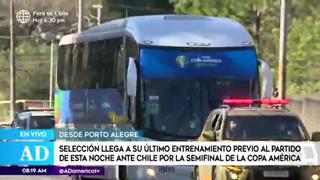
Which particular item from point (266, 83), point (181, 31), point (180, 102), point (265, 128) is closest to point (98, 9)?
point (181, 31)

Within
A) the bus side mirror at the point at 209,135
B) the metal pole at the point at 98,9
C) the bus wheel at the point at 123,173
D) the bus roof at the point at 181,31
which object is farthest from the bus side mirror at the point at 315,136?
the metal pole at the point at 98,9

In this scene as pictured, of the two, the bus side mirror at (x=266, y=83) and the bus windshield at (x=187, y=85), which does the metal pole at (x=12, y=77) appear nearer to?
the bus windshield at (x=187, y=85)

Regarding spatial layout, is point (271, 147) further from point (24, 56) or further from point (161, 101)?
point (24, 56)

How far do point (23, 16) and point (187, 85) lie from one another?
11.6 ft

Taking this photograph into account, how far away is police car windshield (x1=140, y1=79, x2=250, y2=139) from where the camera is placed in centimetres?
1619

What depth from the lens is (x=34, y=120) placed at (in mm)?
17141

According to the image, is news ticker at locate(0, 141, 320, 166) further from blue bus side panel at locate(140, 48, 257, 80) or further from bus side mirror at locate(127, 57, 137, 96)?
blue bus side panel at locate(140, 48, 257, 80)

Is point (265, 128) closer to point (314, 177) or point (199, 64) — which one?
point (314, 177)

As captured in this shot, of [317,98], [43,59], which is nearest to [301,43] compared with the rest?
[317,98]

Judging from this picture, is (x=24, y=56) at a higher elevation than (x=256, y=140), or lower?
higher

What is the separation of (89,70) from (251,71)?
3345 mm

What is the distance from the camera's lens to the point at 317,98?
24.0m
